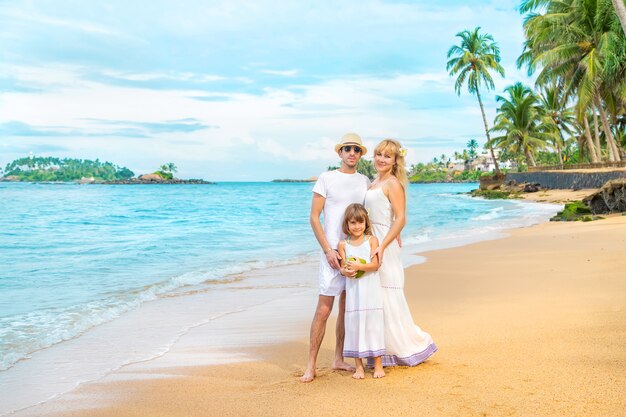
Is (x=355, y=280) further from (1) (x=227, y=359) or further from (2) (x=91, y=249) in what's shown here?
(2) (x=91, y=249)

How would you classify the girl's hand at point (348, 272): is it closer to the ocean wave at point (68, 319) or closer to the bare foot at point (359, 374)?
the bare foot at point (359, 374)

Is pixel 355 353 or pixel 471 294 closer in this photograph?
pixel 355 353

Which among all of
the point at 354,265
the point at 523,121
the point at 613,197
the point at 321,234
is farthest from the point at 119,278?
A: the point at 523,121

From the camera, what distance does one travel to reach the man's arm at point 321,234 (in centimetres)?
447

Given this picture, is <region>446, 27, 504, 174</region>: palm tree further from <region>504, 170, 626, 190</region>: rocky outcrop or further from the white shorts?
the white shorts

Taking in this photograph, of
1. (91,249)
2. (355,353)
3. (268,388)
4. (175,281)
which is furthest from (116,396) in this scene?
(91,249)

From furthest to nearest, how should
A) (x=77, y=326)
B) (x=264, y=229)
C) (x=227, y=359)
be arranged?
1. (x=264, y=229)
2. (x=77, y=326)
3. (x=227, y=359)

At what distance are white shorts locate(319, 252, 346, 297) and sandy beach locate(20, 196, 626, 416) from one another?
68cm

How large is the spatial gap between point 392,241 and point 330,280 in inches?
22.3

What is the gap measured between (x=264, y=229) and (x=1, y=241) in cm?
1006

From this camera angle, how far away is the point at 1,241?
2006cm

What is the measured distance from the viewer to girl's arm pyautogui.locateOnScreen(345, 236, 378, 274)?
4.37 meters

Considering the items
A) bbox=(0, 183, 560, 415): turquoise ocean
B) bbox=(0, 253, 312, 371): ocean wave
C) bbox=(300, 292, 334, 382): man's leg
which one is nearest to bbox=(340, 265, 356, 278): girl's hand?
bbox=(300, 292, 334, 382): man's leg

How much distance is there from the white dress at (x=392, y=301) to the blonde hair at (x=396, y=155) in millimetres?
185
